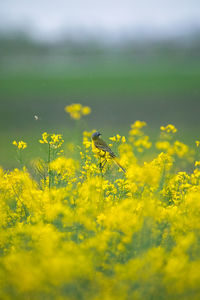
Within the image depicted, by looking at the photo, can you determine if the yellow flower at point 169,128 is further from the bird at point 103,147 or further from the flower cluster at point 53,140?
the flower cluster at point 53,140

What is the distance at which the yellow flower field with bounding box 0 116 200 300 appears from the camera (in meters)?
2.80

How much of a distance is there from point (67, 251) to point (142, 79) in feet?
116

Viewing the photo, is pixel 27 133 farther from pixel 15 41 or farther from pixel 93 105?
pixel 15 41

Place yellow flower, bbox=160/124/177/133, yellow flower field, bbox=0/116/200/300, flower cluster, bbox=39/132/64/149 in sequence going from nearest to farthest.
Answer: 1. yellow flower field, bbox=0/116/200/300
2. yellow flower, bbox=160/124/177/133
3. flower cluster, bbox=39/132/64/149

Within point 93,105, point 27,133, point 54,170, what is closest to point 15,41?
point 93,105

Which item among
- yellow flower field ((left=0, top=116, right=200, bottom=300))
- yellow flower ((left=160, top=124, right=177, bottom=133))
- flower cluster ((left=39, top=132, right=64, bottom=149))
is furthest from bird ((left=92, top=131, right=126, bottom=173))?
yellow flower ((left=160, top=124, right=177, bottom=133))

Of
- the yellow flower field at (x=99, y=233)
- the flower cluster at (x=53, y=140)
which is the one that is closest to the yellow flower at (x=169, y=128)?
the yellow flower field at (x=99, y=233)

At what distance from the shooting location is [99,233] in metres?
3.62

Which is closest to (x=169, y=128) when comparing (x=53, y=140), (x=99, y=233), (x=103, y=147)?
(x=103, y=147)

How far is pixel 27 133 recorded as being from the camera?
15.3 m

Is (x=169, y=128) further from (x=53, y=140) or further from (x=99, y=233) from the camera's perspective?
(x=99, y=233)

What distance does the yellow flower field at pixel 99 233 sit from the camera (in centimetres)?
280

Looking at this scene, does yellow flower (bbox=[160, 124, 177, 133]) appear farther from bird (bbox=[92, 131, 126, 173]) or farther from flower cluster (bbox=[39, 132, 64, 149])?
flower cluster (bbox=[39, 132, 64, 149])

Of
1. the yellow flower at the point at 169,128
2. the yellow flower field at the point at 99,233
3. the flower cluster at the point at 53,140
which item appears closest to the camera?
the yellow flower field at the point at 99,233
